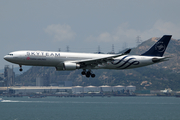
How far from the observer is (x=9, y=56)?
6700 centimetres

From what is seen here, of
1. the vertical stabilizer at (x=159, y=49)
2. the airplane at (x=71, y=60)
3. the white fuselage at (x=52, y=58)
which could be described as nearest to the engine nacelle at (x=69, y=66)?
the airplane at (x=71, y=60)

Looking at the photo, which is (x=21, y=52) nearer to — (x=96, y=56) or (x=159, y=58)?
(x=96, y=56)

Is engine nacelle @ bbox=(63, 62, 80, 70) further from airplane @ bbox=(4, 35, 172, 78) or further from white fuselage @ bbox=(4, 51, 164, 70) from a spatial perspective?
white fuselage @ bbox=(4, 51, 164, 70)

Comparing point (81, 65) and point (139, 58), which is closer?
point (81, 65)

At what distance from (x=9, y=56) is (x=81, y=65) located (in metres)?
16.6

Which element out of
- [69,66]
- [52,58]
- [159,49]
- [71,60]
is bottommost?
[69,66]

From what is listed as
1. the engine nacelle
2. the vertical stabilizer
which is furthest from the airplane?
the vertical stabilizer

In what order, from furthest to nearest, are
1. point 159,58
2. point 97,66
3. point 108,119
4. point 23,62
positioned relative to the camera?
1. point 108,119
2. point 159,58
3. point 97,66
4. point 23,62

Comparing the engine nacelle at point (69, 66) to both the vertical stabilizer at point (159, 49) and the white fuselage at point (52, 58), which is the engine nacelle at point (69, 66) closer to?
the white fuselage at point (52, 58)

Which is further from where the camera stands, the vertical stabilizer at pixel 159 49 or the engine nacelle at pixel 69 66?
the vertical stabilizer at pixel 159 49

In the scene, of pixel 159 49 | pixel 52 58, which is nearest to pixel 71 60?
pixel 52 58

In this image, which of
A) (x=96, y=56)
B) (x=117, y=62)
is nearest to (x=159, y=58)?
(x=117, y=62)

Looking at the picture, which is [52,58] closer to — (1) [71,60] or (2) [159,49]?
(1) [71,60]

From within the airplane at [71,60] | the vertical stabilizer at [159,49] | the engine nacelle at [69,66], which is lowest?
the engine nacelle at [69,66]
